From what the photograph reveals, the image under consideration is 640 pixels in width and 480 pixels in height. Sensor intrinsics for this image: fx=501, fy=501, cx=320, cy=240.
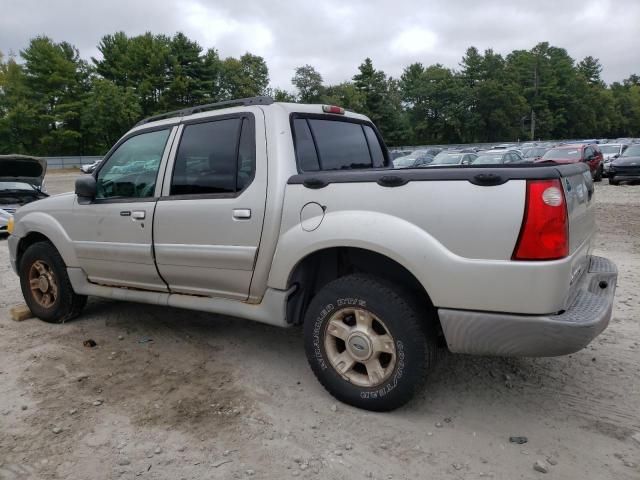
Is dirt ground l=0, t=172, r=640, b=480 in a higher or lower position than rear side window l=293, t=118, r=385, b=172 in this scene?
lower

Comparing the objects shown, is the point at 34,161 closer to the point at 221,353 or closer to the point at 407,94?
the point at 221,353

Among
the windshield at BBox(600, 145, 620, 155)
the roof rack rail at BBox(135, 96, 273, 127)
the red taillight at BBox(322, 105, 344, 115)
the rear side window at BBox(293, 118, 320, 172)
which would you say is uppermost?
the roof rack rail at BBox(135, 96, 273, 127)

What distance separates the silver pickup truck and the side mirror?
0.02 metres

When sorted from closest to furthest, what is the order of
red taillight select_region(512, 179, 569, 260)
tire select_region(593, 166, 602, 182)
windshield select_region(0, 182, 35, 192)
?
1. red taillight select_region(512, 179, 569, 260)
2. windshield select_region(0, 182, 35, 192)
3. tire select_region(593, 166, 602, 182)

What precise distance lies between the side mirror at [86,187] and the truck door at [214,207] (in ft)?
2.65

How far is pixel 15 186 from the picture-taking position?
11.6 meters

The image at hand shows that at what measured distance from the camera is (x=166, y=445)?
2863 millimetres

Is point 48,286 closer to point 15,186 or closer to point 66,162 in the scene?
point 15,186

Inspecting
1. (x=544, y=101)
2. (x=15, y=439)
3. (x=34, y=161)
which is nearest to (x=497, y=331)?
(x=15, y=439)

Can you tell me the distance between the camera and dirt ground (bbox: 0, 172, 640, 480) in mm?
2658

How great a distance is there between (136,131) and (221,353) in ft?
6.73

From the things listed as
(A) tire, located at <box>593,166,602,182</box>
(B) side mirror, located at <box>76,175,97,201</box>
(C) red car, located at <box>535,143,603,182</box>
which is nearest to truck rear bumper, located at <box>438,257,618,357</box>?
(B) side mirror, located at <box>76,175,97,201</box>

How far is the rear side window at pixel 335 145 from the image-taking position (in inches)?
143

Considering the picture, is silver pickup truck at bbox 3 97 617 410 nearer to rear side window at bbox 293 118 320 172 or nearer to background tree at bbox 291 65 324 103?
rear side window at bbox 293 118 320 172
